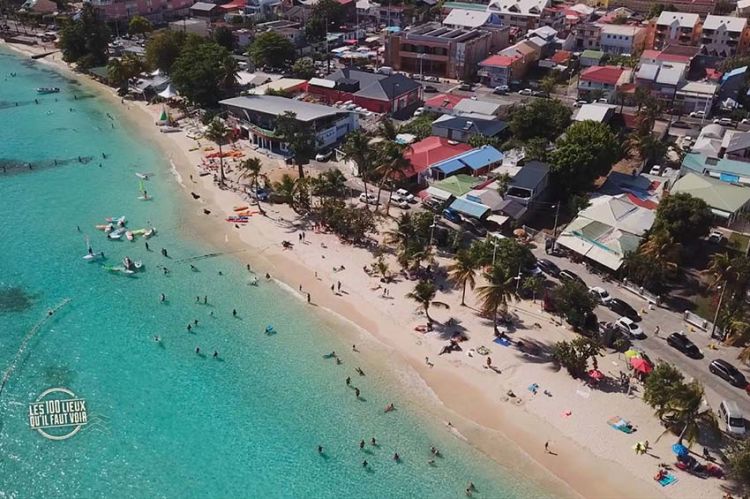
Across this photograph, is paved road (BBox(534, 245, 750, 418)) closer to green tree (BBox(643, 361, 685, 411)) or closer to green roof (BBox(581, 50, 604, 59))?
green tree (BBox(643, 361, 685, 411))

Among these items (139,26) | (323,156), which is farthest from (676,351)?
(139,26)

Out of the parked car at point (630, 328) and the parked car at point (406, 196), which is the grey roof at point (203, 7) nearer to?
the parked car at point (406, 196)

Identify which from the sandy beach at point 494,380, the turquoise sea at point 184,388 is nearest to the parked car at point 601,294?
the sandy beach at point 494,380

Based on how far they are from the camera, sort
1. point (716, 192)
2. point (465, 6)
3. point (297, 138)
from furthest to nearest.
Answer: point (465, 6) → point (297, 138) → point (716, 192)

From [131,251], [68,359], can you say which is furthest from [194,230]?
[68,359]

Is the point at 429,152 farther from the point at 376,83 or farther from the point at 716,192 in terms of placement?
the point at 716,192
